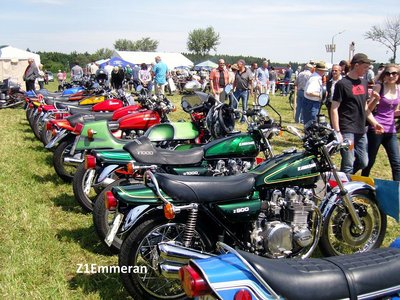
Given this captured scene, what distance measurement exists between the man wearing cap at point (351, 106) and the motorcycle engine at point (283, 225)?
1648mm

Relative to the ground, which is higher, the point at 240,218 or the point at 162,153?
the point at 162,153

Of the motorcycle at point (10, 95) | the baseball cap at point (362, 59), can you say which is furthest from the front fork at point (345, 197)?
the motorcycle at point (10, 95)

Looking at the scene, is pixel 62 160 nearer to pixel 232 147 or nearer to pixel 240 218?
pixel 232 147

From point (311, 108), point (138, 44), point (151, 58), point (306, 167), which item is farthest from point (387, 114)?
point (138, 44)

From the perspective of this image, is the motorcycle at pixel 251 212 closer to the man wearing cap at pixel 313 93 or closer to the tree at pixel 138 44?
the man wearing cap at pixel 313 93

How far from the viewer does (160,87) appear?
17.4m

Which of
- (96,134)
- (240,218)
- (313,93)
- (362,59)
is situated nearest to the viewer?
(240,218)

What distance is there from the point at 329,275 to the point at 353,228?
7.13ft

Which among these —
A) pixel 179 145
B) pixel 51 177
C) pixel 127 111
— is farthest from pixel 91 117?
pixel 179 145

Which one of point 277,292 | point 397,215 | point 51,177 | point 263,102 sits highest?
point 263,102

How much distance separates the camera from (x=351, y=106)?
16.1ft

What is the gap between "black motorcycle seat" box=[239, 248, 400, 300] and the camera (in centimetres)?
174

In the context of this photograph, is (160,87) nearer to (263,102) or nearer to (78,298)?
(263,102)

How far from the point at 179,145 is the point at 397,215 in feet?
8.38
